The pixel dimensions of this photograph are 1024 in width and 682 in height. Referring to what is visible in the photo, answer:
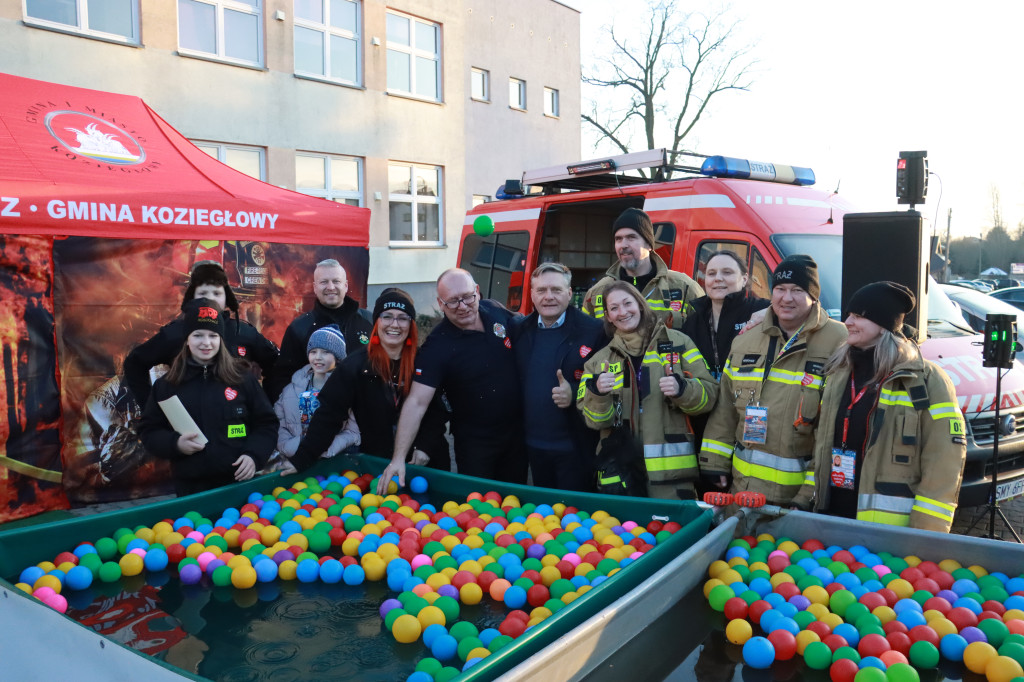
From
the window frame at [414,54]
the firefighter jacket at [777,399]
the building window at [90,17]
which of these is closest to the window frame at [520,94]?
the window frame at [414,54]

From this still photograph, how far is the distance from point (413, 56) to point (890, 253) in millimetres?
14430

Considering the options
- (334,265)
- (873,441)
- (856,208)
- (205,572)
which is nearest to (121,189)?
(334,265)

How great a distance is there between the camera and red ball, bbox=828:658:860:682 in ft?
7.01

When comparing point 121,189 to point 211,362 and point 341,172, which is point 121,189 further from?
point 341,172

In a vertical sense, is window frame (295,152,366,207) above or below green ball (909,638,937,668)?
above

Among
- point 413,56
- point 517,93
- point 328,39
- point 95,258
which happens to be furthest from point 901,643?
point 517,93

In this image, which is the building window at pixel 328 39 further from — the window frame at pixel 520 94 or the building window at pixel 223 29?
the window frame at pixel 520 94

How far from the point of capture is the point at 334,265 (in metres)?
5.74

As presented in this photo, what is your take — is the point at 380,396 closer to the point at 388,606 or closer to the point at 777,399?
the point at 388,606

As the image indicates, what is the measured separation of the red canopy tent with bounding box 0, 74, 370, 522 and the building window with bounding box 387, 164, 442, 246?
10.6 meters

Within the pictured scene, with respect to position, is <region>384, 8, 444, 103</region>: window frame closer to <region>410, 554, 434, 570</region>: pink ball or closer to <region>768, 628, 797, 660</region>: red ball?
<region>410, 554, 434, 570</region>: pink ball

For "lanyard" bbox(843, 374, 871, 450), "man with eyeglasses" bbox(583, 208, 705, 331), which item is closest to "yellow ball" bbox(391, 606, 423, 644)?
"lanyard" bbox(843, 374, 871, 450)

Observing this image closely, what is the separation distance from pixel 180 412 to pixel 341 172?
13106 millimetres

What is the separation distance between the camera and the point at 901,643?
231 centimetres
